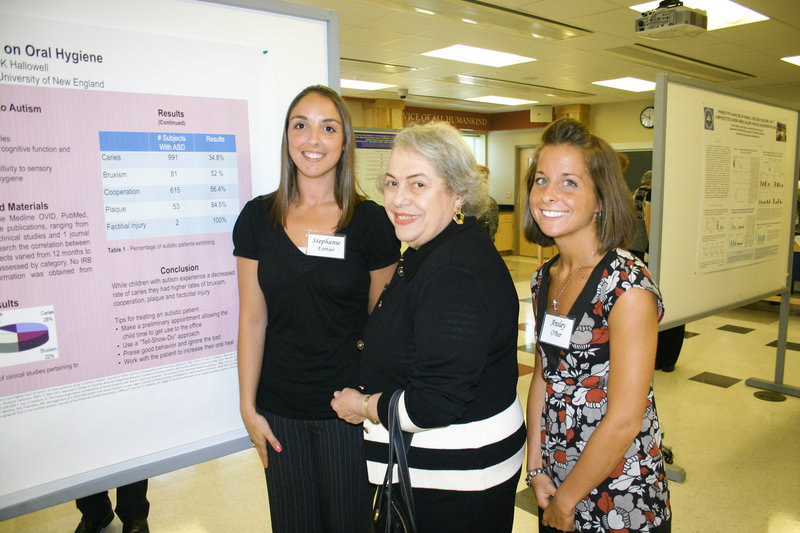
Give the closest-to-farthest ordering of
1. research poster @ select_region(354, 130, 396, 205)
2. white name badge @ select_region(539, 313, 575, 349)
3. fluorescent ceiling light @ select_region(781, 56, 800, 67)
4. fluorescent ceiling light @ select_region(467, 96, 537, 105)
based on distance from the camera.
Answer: white name badge @ select_region(539, 313, 575, 349) < research poster @ select_region(354, 130, 396, 205) < fluorescent ceiling light @ select_region(781, 56, 800, 67) < fluorescent ceiling light @ select_region(467, 96, 537, 105)

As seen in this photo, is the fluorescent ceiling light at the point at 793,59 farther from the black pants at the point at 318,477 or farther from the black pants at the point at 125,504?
the black pants at the point at 125,504

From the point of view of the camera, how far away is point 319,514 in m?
1.54

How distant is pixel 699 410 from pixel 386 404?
3.46m

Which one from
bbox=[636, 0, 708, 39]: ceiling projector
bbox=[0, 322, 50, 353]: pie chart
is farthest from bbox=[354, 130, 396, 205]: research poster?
bbox=[0, 322, 50, 353]: pie chart

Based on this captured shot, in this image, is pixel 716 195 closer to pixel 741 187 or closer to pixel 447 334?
pixel 741 187

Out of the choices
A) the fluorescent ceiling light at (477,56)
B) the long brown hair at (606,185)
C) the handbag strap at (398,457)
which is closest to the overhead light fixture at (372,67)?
the fluorescent ceiling light at (477,56)

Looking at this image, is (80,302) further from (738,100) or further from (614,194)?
(738,100)

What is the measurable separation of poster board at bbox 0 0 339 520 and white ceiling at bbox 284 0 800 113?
320 centimetres

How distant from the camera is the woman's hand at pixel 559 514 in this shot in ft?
4.41

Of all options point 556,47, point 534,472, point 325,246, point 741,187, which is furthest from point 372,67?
point 534,472

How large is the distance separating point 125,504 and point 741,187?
3532mm

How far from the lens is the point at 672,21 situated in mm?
4387

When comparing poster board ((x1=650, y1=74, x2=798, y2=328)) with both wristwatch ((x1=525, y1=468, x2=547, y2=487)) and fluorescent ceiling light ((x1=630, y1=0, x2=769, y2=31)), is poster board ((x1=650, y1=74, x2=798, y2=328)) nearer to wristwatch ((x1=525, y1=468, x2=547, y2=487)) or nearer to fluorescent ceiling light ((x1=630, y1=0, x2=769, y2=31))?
wristwatch ((x1=525, y1=468, x2=547, y2=487))

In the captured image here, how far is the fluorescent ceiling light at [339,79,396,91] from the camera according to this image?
8.77m
